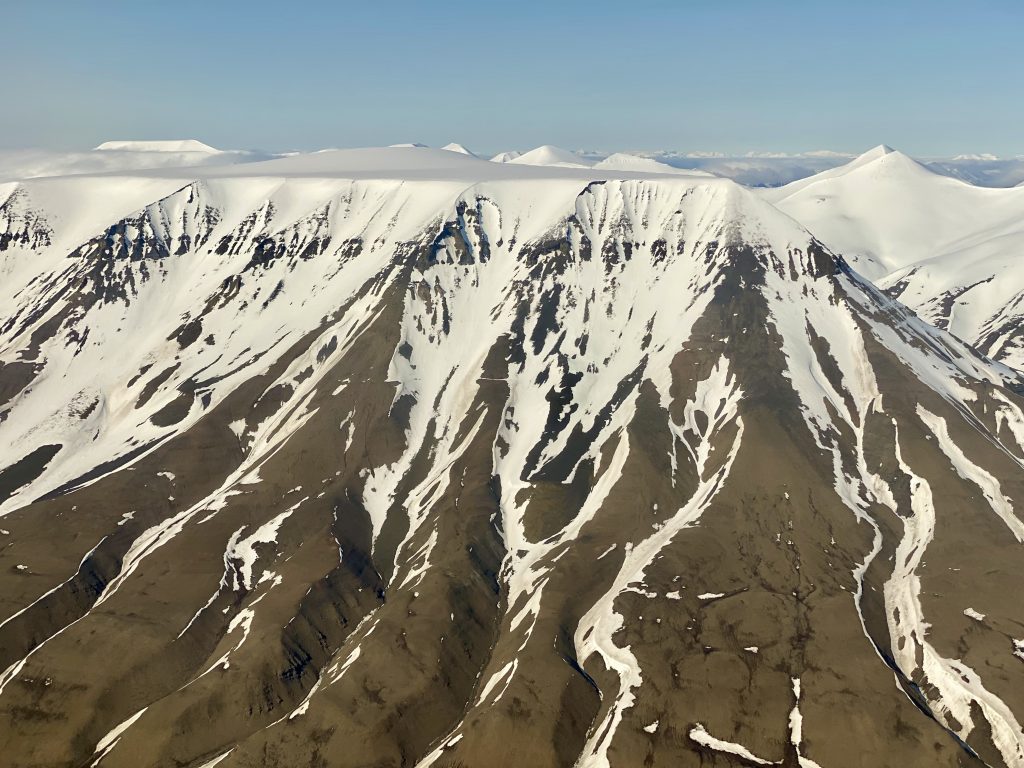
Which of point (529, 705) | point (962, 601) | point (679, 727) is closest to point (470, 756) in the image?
point (529, 705)

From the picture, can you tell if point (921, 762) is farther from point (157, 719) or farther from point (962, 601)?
point (157, 719)

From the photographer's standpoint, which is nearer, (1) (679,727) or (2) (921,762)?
(2) (921,762)

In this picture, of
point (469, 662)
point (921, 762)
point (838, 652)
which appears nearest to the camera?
point (921, 762)

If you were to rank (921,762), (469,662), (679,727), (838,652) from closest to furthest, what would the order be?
(921,762) < (679,727) < (838,652) < (469,662)

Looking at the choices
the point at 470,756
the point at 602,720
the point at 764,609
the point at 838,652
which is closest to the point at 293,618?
the point at 470,756

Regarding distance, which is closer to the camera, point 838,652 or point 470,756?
point 470,756

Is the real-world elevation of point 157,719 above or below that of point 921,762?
below

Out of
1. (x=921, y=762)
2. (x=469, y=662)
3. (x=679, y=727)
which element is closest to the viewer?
(x=921, y=762)

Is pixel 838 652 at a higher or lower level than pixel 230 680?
higher

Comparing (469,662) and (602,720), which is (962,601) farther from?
(469,662)
